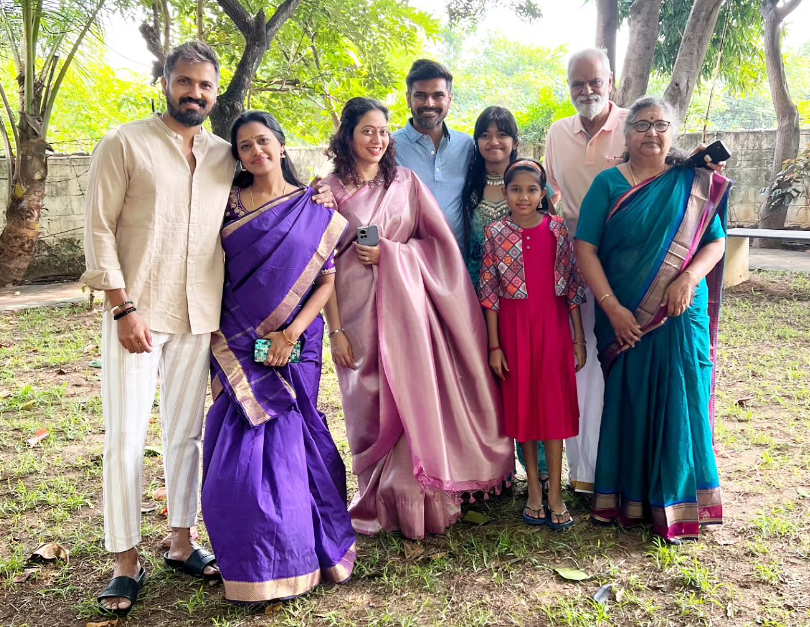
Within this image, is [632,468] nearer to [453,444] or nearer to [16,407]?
[453,444]

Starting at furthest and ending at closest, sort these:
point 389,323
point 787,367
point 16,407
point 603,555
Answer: point 787,367 < point 16,407 < point 389,323 < point 603,555

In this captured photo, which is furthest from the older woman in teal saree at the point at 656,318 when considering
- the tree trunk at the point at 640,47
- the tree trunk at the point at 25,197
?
the tree trunk at the point at 25,197

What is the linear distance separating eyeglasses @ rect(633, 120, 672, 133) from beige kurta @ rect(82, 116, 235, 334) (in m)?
1.70

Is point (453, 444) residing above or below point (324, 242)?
below

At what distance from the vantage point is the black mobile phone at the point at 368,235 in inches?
117

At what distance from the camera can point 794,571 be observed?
2656 millimetres

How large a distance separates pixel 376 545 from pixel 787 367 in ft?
12.4

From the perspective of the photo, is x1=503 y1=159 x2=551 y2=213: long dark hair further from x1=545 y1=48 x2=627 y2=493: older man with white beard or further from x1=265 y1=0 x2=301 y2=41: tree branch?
x1=265 y1=0 x2=301 y2=41: tree branch

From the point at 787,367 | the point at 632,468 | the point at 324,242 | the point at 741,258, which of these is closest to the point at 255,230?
the point at 324,242

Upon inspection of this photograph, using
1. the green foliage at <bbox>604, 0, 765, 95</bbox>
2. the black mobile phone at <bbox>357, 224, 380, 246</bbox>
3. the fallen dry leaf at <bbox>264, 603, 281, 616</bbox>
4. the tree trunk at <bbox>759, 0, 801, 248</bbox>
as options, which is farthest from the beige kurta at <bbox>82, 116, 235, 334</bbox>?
the tree trunk at <bbox>759, 0, 801, 248</bbox>

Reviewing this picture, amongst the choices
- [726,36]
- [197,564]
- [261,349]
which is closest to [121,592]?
[197,564]

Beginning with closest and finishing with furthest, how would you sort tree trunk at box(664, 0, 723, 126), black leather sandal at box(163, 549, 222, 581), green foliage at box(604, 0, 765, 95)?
black leather sandal at box(163, 549, 222, 581), tree trunk at box(664, 0, 723, 126), green foliage at box(604, 0, 765, 95)

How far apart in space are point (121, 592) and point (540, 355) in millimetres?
1884

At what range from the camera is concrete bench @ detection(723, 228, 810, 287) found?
8305 millimetres
